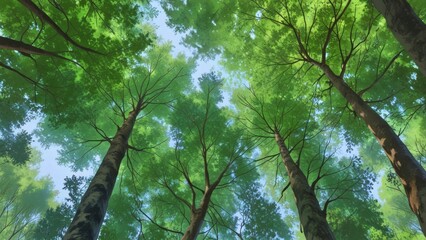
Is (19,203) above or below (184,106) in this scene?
above

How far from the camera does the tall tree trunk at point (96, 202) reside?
315 cm

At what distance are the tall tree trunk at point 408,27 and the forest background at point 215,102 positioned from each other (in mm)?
37

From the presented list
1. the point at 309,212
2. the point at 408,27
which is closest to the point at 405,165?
the point at 309,212

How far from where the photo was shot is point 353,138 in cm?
929

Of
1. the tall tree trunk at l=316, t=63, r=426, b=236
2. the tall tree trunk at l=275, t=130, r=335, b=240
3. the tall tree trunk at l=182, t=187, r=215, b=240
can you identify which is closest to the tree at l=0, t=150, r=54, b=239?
the tall tree trunk at l=182, t=187, r=215, b=240

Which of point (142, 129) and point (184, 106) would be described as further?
point (142, 129)

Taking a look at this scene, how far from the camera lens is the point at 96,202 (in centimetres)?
359

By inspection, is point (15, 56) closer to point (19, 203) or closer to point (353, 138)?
point (353, 138)

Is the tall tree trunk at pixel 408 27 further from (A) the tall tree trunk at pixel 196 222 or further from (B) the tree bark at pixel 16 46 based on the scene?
(B) the tree bark at pixel 16 46

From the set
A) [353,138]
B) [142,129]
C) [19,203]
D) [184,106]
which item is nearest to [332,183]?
[353,138]

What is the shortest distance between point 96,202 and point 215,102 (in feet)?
24.1

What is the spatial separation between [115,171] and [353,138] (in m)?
7.85

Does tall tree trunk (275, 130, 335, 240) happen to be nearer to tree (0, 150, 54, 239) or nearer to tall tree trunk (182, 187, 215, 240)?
tall tree trunk (182, 187, 215, 240)

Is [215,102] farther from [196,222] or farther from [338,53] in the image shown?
[196,222]
